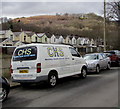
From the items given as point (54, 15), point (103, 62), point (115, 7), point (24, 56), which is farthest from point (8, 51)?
point (54, 15)

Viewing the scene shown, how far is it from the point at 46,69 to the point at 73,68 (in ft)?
7.56

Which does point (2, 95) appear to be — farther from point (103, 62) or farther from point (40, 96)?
point (103, 62)

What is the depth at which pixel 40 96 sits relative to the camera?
7.04 m

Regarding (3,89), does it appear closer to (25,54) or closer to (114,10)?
(25,54)

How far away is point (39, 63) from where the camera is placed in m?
7.94

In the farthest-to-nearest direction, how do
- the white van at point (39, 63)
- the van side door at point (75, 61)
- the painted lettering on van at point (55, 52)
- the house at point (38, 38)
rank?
the house at point (38, 38) → the van side door at point (75, 61) → the painted lettering on van at point (55, 52) → the white van at point (39, 63)

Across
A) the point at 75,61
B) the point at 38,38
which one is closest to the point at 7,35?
the point at 38,38

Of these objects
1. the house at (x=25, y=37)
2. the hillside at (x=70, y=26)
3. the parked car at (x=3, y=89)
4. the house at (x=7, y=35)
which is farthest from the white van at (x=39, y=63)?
the house at (x=25, y=37)

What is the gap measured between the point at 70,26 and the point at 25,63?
112669 millimetres

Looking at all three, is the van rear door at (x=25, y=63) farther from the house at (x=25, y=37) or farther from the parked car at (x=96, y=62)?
the house at (x=25, y=37)

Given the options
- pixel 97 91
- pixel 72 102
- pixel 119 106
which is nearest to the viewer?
pixel 119 106

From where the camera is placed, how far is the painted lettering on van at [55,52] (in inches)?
341

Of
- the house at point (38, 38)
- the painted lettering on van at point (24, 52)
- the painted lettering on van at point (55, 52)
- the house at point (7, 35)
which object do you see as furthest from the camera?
the house at point (38, 38)

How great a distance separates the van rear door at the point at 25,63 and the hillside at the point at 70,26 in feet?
90.9
